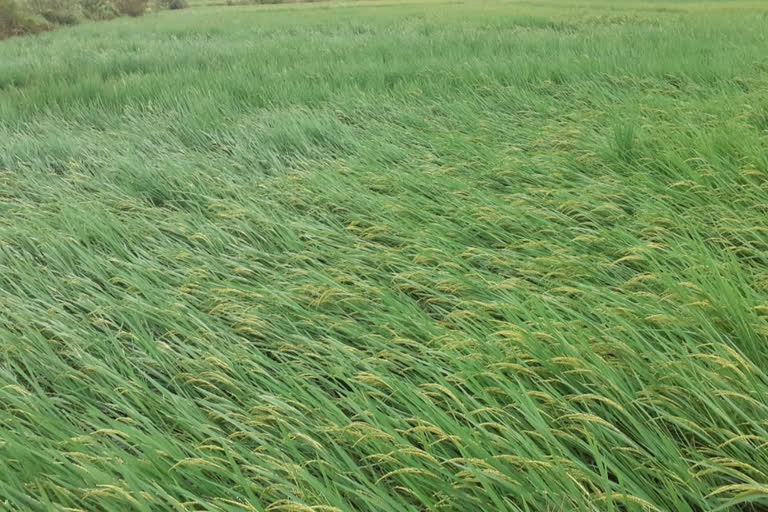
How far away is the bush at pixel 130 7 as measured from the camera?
23809 mm

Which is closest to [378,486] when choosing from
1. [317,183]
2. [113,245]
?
[113,245]

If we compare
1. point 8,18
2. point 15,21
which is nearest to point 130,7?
point 15,21

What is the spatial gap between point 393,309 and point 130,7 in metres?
27.9

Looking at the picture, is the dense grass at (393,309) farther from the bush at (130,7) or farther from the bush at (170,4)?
the bush at (170,4)

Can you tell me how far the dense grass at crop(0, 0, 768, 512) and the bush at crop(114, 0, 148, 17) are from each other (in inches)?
930

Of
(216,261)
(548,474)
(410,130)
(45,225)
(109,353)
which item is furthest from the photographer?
(410,130)

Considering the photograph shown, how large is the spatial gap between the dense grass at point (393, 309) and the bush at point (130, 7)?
23.6 metres

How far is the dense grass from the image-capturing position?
118 centimetres

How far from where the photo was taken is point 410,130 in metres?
3.96

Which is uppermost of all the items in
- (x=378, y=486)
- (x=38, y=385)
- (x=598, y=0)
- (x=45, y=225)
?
(x=598, y=0)

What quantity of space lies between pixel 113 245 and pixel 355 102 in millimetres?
2916

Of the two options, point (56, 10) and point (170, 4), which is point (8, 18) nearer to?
point (56, 10)

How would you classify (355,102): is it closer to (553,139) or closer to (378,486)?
(553,139)

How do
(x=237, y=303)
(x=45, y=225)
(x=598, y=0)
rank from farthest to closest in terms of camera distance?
(x=598, y=0)
(x=45, y=225)
(x=237, y=303)
